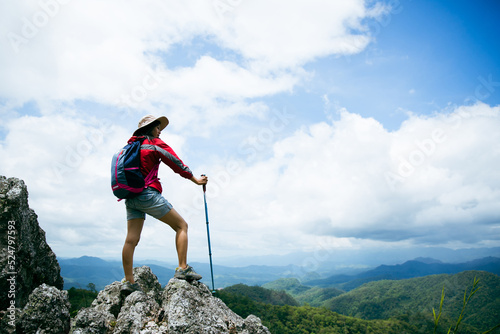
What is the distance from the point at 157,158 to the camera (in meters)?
6.35

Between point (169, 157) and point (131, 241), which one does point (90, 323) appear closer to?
point (131, 241)

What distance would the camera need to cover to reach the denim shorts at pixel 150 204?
611cm

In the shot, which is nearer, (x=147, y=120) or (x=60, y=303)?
(x=60, y=303)

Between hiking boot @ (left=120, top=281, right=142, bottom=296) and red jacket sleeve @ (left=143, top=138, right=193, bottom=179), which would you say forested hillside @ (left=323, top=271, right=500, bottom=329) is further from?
red jacket sleeve @ (left=143, top=138, right=193, bottom=179)

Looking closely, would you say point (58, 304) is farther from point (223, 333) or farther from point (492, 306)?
point (492, 306)

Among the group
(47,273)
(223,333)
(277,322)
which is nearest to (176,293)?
(223,333)

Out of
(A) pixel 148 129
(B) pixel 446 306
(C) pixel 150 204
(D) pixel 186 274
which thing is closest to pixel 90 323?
(D) pixel 186 274

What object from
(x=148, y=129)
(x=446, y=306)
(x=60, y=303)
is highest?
(x=148, y=129)

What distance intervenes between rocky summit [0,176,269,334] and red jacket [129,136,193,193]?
93.7 inches

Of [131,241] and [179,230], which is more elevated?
[179,230]

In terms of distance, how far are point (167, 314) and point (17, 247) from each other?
3.38m

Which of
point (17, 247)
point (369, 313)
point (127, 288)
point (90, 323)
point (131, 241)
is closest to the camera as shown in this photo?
point (90, 323)

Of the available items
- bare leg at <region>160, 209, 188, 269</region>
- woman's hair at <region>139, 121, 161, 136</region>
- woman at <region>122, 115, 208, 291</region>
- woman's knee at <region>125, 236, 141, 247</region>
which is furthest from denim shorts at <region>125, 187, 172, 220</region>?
woman's hair at <region>139, 121, 161, 136</region>

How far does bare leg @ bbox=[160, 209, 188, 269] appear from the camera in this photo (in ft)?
20.6
